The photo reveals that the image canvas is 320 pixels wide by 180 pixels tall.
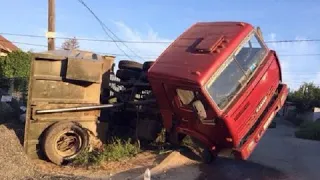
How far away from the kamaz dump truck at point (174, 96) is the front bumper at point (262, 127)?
0.07ft

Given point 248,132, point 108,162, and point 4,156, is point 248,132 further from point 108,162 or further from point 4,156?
point 4,156

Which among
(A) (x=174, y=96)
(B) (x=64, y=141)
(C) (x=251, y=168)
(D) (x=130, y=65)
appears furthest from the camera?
(D) (x=130, y=65)

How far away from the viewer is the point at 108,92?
41.1 ft

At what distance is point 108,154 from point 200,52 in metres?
3.25

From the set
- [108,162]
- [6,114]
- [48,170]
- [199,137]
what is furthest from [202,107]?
[6,114]

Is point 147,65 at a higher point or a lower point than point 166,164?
higher

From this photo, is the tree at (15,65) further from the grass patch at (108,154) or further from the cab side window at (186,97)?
the cab side window at (186,97)

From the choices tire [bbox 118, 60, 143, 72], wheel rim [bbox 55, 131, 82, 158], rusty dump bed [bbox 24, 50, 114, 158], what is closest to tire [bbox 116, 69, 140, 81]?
tire [bbox 118, 60, 143, 72]

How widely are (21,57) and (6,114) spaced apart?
12.1 m

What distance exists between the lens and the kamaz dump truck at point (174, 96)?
29.2 feet

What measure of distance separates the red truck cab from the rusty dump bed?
2119 millimetres

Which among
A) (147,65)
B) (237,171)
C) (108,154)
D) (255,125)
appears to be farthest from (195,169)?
(147,65)

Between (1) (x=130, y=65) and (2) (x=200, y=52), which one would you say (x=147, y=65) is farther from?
(2) (x=200, y=52)

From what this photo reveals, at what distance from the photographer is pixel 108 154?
10.3 meters
